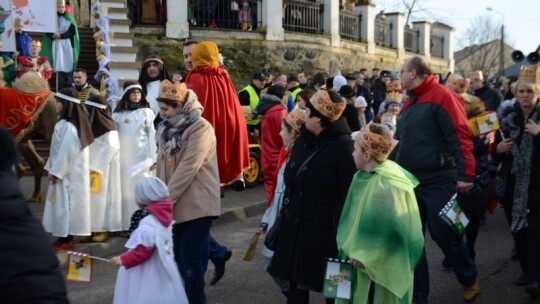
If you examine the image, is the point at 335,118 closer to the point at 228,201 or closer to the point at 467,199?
the point at 467,199

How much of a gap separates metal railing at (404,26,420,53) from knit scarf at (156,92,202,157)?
29600 millimetres

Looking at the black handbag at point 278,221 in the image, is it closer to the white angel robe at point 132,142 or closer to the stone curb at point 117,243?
the stone curb at point 117,243

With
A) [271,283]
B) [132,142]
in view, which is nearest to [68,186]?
[132,142]

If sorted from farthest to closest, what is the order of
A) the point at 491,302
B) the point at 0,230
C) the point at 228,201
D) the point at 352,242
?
the point at 228,201, the point at 491,302, the point at 352,242, the point at 0,230

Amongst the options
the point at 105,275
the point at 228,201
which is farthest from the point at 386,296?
the point at 228,201

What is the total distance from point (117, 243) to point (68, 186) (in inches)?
39.6

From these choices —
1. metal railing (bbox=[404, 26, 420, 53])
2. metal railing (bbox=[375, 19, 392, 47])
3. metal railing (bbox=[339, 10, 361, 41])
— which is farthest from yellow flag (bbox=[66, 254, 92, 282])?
metal railing (bbox=[404, 26, 420, 53])

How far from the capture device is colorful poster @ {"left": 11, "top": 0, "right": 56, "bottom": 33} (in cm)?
1462

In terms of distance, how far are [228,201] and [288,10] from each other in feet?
48.2

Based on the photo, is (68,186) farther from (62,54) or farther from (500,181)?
(62,54)

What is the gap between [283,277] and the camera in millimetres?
5402

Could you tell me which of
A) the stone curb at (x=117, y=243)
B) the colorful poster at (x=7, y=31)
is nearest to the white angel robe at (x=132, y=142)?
the stone curb at (x=117, y=243)

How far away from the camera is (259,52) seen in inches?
936

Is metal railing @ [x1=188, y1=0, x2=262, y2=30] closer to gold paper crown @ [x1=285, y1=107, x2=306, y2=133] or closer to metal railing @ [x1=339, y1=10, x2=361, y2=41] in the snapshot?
metal railing @ [x1=339, y1=10, x2=361, y2=41]
